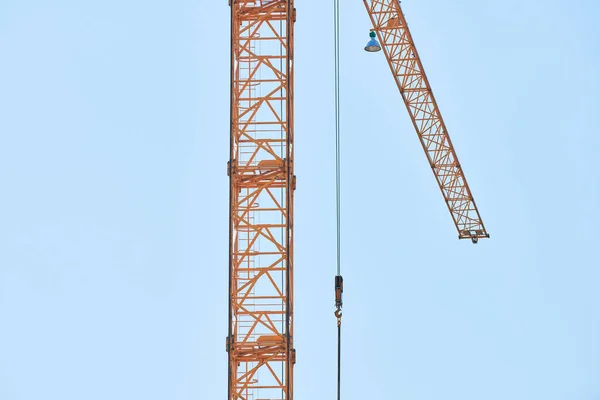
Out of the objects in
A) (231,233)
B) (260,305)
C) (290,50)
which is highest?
(290,50)

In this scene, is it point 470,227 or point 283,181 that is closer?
point 283,181

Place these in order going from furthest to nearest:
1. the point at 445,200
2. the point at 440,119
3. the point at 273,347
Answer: the point at 445,200, the point at 440,119, the point at 273,347

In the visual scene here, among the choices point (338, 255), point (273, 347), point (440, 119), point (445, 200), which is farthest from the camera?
point (445, 200)

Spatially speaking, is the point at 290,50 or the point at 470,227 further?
the point at 470,227

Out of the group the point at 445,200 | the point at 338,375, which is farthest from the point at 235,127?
the point at 445,200

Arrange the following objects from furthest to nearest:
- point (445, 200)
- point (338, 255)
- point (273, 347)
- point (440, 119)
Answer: point (445, 200) → point (440, 119) → point (338, 255) → point (273, 347)

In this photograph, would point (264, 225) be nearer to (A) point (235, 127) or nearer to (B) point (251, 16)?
(A) point (235, 127)


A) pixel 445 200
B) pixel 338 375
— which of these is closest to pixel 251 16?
pixel 338 375

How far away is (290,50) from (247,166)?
436 cm

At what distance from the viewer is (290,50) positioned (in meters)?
34.8

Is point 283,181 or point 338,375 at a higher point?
point 283,181

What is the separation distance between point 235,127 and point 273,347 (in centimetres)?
770

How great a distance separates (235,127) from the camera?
34531mm

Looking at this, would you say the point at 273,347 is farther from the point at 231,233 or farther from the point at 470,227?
the point at 470,227
